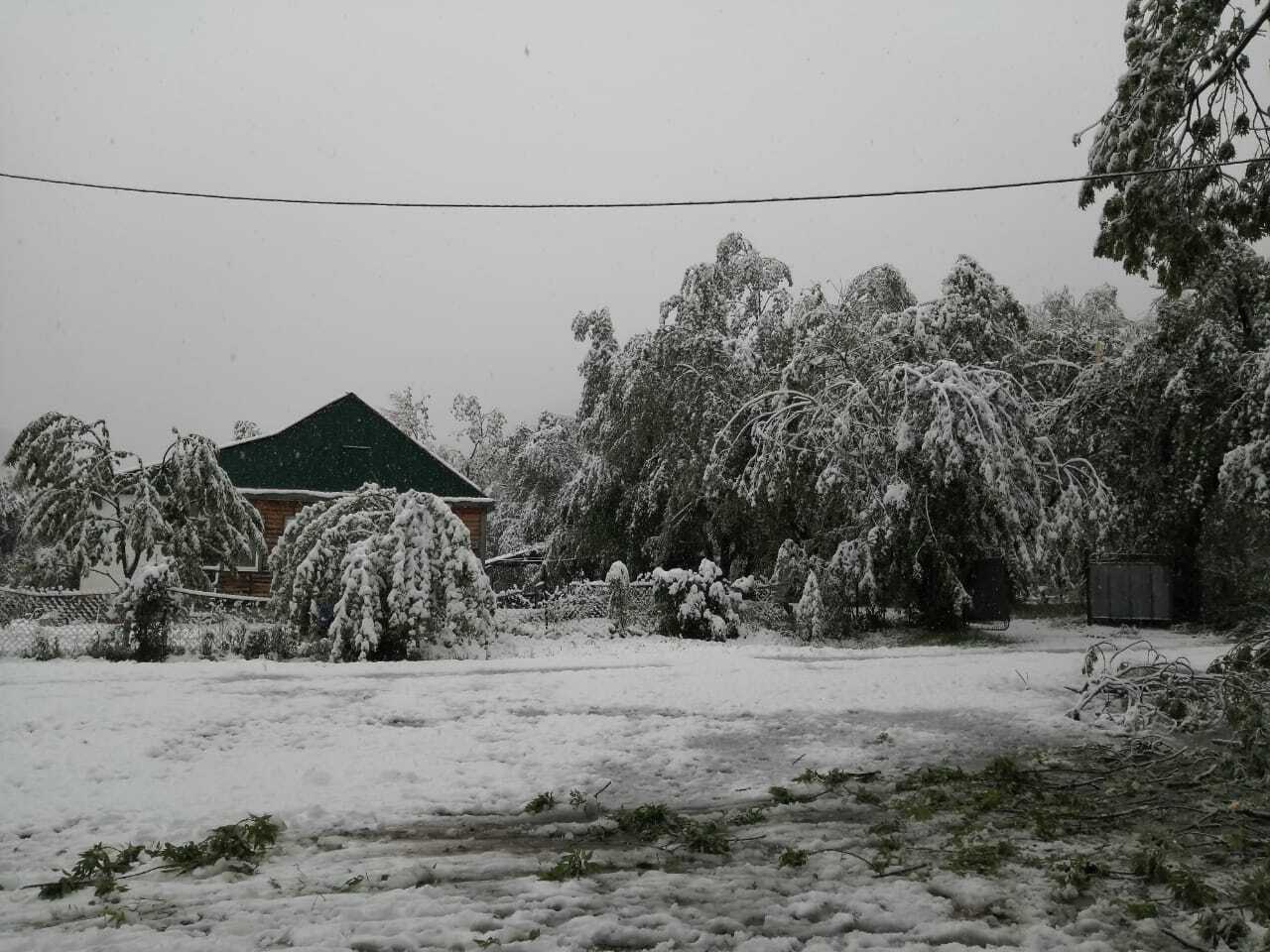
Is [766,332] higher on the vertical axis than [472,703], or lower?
higher

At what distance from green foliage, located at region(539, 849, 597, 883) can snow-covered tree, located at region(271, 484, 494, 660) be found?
851cm

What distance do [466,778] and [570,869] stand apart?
1811 millimetres

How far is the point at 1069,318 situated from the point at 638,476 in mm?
21869

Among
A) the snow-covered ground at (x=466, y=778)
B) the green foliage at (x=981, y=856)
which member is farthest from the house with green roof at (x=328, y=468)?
the green foliage at (x=981, y=856)

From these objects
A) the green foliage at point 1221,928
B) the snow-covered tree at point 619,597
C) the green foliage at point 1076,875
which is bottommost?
the green foliage at point 1076,875

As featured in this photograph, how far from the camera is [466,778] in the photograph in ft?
17.3

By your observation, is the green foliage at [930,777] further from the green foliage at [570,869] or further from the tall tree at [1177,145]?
the tall tree at [1177,145]

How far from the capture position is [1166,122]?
823 cm

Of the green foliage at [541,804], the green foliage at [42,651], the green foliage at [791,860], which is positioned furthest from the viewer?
the green foliage at [42,651]

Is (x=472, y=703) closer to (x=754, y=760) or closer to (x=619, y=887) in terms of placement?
(x=754, y=760)

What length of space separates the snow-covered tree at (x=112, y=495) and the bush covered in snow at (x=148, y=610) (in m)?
2.88

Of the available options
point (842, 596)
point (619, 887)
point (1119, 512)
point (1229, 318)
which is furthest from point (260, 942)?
point (1229, 318)

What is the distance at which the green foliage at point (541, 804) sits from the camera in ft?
15.3

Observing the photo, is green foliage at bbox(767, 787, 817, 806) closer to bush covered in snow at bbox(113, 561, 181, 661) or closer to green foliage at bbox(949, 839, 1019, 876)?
green foliage at bbox(949, 839, 1019, 876)
